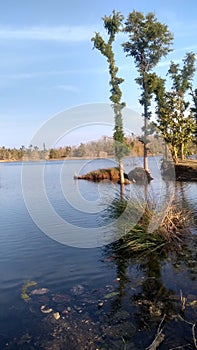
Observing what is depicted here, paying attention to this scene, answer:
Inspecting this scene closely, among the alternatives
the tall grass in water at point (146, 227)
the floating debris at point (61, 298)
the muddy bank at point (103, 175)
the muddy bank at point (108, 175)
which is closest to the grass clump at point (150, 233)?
the tall grass in water at point (146, 227)

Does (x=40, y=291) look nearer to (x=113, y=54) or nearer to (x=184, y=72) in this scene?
(x=113, y=54)

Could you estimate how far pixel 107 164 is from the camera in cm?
4216

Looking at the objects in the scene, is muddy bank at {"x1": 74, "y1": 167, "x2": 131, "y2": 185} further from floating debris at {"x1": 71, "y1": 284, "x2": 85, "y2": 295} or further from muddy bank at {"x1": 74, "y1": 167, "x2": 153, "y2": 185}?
floating debris at {"x1": 71, "y1": 284, "x2": 85, "y2": 295}

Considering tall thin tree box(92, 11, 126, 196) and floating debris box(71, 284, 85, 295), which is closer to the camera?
floating debris box(71, 284, 85, 295)

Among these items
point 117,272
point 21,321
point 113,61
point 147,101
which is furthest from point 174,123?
point 21,321

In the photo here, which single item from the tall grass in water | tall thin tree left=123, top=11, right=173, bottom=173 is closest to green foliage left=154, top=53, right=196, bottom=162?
tall thin tree left=123, top=11, right=173, bottom=173

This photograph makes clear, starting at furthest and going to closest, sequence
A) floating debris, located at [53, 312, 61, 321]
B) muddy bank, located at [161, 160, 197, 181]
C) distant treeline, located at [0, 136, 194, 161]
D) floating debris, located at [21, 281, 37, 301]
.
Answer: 1. muddy bank, located at [161, 160, 197, 181]
2. distant treeline, located at [0, 136, 194, 161]
3. floating debris, located at [21, 281, 37, 301]
4. floating debris, located at [53, 312, 61, 321]

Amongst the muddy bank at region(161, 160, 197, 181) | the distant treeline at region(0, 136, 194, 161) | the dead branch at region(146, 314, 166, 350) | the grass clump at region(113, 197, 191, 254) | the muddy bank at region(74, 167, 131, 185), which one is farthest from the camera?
the muddy bank at region(74, 167, 131, 185)

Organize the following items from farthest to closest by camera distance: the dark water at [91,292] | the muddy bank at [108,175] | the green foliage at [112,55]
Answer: the muddy bank at [108,175], the green foliage at [112,55], the dark water at [91,292]

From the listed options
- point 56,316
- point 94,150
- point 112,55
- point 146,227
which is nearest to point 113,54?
point 112,55

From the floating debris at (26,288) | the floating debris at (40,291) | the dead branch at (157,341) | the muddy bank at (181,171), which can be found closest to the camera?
the dead branch at (157,341)

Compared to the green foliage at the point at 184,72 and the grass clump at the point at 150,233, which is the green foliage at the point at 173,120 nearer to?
the green foliage at the point at 184,72

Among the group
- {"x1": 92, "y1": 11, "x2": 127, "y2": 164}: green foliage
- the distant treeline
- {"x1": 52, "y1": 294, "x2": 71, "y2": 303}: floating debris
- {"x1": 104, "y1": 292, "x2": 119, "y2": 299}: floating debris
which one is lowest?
{"x1": 52, "y1": 294, "x2": 71, "y2": 303}: floating debris

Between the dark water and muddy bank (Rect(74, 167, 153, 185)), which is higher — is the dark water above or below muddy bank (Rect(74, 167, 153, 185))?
below
